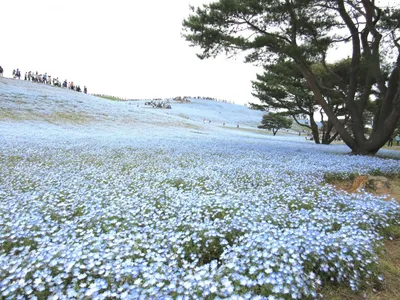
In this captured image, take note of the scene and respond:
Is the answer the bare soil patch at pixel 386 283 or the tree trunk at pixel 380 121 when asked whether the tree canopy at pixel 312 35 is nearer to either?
the tree trunk at pixel 380 121

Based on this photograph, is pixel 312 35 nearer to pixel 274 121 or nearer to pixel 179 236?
pixel 179 236

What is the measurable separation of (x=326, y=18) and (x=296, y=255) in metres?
13.2

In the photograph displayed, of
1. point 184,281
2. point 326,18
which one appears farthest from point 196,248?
point 326,18

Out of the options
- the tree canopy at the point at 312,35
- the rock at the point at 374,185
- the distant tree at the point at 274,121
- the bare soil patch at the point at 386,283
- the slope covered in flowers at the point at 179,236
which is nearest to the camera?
the slope covered in flowers at the point at 179,236

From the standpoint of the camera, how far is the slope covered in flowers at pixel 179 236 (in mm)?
2473

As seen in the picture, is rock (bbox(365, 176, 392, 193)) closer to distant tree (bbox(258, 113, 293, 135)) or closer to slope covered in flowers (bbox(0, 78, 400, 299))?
slope covered in flowers (bbox(0, 78, 400, 299))

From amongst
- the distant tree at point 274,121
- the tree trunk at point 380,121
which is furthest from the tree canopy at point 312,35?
the distant tree at point 274,121

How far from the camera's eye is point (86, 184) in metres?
5.85

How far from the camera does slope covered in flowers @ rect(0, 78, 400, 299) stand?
247 cm

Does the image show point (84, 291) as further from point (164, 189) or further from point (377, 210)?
point (377, 210)

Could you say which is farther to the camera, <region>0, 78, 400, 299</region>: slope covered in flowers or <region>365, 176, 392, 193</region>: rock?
<region>365, 176, 392, 193</region>: rock

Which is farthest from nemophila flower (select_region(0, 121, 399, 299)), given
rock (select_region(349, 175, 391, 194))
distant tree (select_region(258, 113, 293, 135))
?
distant tree (select_region(258, 113, 293, 135))

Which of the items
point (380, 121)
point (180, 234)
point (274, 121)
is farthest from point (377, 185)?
point (274, 121)

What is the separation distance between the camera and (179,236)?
3.35 m
